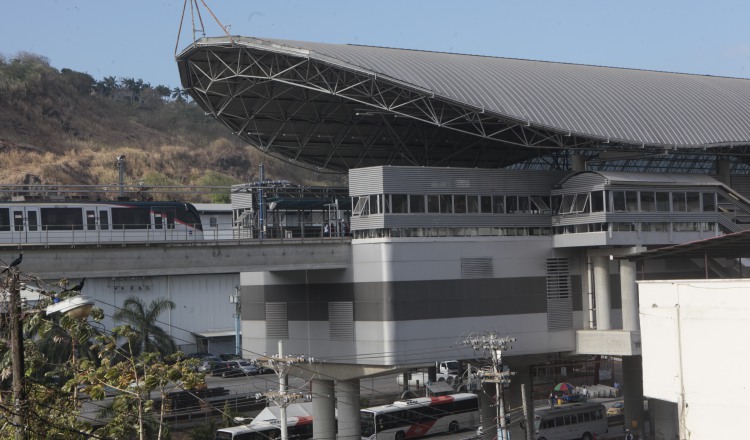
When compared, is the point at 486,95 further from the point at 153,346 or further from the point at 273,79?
the point at 153,346

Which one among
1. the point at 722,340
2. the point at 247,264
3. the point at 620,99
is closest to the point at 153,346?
the point at 247,264

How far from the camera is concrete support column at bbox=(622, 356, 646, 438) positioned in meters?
68.6

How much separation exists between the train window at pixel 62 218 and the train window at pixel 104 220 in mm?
1388

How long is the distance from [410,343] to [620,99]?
19.9 m

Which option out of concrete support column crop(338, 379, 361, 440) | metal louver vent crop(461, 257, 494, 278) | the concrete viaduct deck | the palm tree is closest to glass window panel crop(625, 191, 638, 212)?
metal louver vent crop(461, 257, 494, 278)

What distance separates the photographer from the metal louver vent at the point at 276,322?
2223 inches

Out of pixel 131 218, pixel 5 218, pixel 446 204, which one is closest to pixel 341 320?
pixel 446 204

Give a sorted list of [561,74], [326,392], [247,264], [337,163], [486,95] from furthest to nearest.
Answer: [337,163], [561,74], [326,392], [486,95], [247,264]

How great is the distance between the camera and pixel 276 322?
187ft

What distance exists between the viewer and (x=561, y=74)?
203ft

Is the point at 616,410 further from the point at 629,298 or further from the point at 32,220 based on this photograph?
the point at 32,220

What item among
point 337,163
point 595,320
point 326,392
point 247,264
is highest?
point 337,163

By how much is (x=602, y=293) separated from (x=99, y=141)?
120m

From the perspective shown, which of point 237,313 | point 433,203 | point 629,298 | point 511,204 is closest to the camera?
point 433,203
